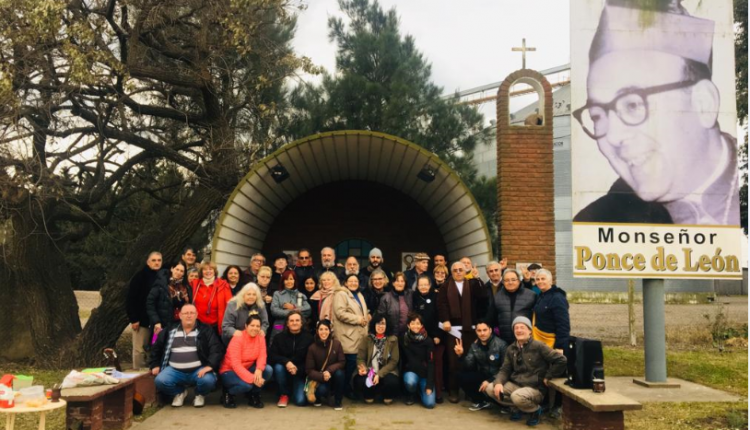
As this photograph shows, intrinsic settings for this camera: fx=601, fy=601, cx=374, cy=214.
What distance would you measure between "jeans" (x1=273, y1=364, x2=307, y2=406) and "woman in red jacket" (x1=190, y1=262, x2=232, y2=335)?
0.97 m

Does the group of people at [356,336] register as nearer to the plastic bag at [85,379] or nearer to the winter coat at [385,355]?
the winter coat at [385,355]

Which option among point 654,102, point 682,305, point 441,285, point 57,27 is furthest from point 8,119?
point 682,305

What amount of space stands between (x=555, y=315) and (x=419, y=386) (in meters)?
1.73

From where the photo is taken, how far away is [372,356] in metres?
6.75

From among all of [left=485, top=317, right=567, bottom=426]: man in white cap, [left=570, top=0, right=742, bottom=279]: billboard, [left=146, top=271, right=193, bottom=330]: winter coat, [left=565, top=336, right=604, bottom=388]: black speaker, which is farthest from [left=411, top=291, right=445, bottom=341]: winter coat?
[left=146, top=271, right=193, bottom=330]: winter coat

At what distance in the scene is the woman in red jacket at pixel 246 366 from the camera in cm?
645

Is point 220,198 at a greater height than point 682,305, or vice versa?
point 220,198

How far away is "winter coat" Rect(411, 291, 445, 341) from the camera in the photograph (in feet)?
23.1

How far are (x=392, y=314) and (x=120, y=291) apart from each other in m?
5.67

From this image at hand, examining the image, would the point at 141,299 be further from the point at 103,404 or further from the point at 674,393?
the point at 674,393

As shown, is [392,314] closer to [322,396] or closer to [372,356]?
[372,356]

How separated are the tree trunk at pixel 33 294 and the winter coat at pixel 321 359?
559 cm

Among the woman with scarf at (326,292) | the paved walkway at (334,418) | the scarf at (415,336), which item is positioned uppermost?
the woman with scarf at (326,292)

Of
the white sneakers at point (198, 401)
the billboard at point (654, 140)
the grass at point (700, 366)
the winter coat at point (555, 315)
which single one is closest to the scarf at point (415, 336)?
the winter coat at point (555, 315)
